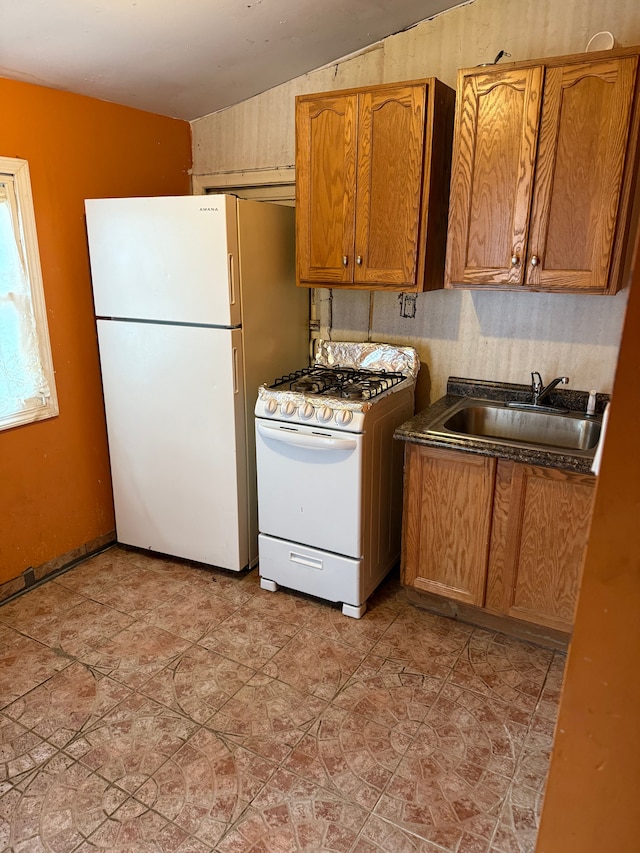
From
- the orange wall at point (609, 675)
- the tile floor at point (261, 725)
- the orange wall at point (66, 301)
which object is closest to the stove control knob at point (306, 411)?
the tile floor at point (261, 725)

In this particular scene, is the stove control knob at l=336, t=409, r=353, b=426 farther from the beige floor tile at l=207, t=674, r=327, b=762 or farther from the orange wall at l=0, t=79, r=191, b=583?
the orange wall at l=0, t=79, r=191, b=583

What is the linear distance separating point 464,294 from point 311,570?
1.52 meters

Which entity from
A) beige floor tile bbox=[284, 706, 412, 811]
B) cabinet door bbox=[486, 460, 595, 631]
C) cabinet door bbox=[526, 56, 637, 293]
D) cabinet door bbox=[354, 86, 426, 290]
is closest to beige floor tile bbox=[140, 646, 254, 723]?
beige floor tile bbox=[284, 706, 412, 811]

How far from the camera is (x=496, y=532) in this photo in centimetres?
234

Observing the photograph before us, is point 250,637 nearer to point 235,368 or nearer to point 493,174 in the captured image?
point 235,368

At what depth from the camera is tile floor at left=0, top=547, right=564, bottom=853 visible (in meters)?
1.67

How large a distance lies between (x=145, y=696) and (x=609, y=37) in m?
3.06

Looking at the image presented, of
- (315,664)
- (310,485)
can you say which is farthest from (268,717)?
(310,485)

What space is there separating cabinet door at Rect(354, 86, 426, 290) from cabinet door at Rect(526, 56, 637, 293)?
1.60 feet

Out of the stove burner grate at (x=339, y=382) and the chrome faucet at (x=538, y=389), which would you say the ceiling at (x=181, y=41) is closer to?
the stove burner grate at (x=339, y=382)

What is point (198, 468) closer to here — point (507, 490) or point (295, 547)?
point (295, 547)

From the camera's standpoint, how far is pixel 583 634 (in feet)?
2.79

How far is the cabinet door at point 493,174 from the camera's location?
2.19m

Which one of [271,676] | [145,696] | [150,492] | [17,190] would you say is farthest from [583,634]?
[17,190]
